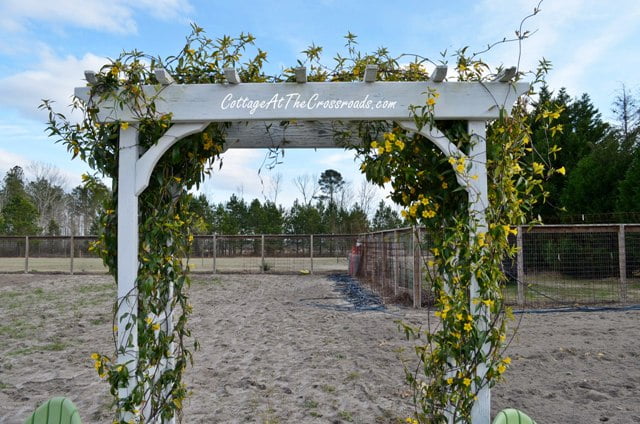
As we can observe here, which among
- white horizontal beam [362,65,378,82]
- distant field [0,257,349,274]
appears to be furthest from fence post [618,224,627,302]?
distant field [0,257,349,274]

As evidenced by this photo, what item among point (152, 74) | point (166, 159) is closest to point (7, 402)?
point (166, 159)

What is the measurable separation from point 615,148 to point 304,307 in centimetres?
1199

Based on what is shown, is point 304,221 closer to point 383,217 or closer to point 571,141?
point 383,217

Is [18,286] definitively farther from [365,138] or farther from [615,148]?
[615,148]

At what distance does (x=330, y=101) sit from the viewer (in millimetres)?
2762

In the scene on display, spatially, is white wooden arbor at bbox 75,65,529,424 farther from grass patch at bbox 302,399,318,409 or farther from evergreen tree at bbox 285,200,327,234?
evergreen tree at bbox 285,200,327,234

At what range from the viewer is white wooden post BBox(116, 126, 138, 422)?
272 cm

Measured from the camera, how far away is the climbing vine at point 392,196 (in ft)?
8.90

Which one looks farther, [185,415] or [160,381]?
[185,415]

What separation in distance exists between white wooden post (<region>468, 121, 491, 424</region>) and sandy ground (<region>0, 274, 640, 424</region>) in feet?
3.66

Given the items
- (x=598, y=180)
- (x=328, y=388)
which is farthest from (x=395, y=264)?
(x=598, y=180)

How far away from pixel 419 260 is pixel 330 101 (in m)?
6.38

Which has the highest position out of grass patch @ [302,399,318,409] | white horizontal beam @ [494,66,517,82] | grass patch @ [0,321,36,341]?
white horizontal beam @ [494,66,517,82]

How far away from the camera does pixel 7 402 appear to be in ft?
13.4
